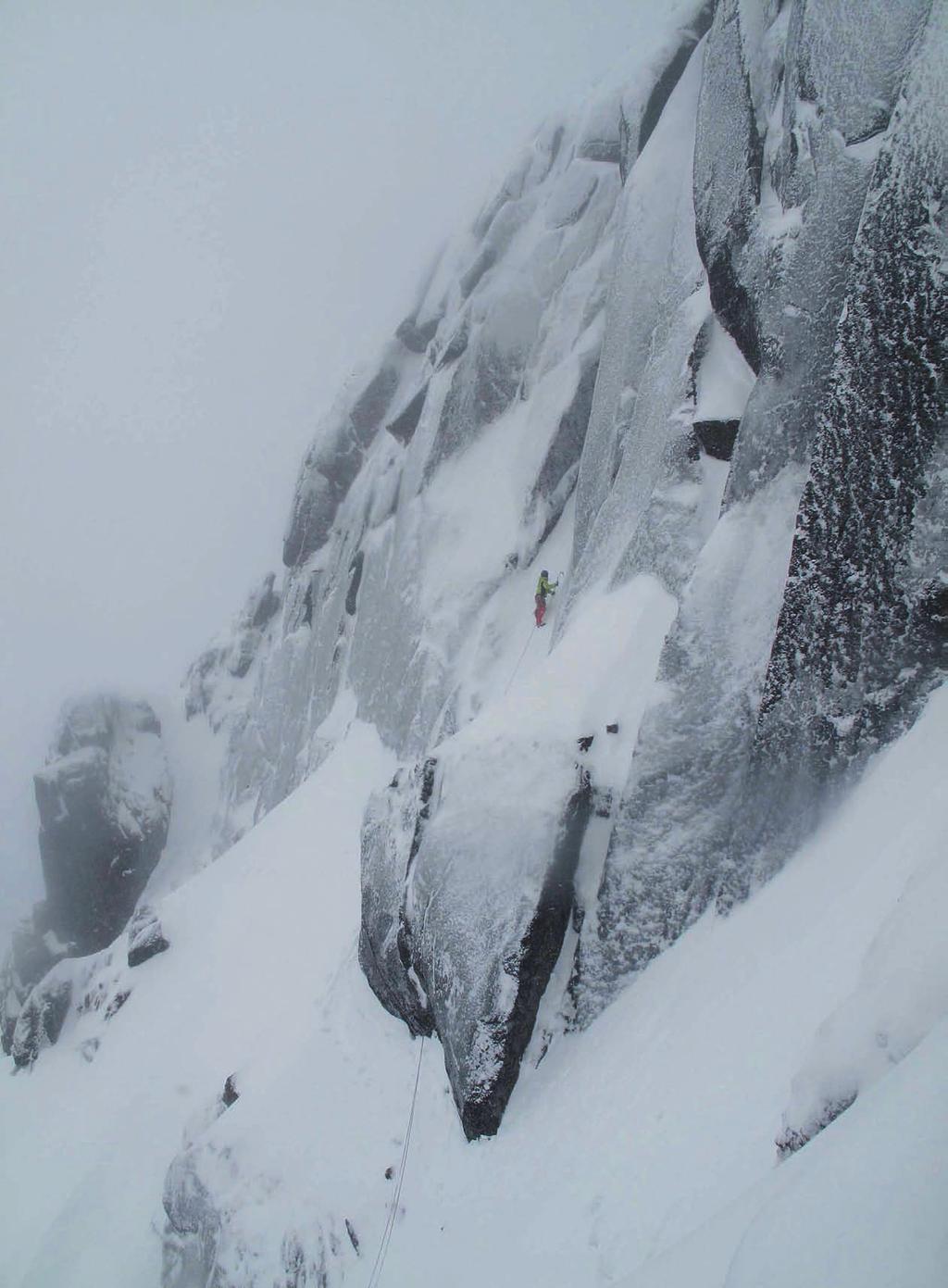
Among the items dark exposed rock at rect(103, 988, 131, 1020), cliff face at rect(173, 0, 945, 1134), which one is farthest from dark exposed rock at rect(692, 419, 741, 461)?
dark exposed rock at rect(103, 988, 131, 1020)

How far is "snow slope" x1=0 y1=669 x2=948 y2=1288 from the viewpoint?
303 cm

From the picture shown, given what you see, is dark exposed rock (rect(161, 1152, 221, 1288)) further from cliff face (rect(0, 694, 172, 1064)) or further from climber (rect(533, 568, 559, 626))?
cliff face (rect(0, 694, 172, 1064))

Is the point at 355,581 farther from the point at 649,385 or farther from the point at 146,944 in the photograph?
the point at 649,385

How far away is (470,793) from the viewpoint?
Result: 10883 mm

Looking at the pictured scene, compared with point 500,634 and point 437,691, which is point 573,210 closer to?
point 500,634

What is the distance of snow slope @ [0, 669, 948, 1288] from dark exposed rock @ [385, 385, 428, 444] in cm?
2327

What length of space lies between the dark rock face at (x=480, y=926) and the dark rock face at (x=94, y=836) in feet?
134

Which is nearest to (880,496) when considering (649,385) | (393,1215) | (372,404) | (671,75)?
(649,385)

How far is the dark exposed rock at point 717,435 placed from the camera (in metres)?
11.8

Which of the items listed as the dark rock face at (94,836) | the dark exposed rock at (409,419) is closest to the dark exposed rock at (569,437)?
the dark exposed rock at (409,419)

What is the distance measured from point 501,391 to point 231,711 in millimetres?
34346

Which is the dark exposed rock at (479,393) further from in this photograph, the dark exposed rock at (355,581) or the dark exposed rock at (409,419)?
the dark exposed rock at (355,581)

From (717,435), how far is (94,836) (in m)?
47.6

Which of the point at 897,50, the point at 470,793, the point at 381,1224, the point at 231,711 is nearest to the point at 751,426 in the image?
the point at 897,50
